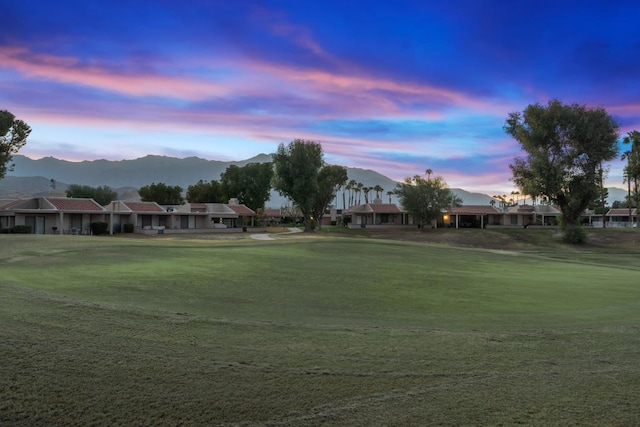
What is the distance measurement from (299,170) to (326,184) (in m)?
18.6

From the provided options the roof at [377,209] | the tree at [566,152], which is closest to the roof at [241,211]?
→ the roof at [377,209]

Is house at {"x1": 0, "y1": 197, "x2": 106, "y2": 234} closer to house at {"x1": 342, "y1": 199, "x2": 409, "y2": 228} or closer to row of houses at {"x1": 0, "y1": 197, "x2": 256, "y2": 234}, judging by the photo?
row of houses at {"x1": 0, "y1": 197, "x2": 256, "y2": 234}

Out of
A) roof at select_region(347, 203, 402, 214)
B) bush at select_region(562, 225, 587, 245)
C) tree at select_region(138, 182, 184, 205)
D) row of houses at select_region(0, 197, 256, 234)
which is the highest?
tree at select_region(138, 182, 184, 205)

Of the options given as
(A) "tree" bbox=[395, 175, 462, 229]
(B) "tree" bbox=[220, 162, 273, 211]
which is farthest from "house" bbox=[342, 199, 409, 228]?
(B) "tree" bbox=[220, 162, 273, 211]

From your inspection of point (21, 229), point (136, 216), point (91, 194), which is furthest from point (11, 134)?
point (91, 194)

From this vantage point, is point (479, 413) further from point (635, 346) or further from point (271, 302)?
point (271, 302)

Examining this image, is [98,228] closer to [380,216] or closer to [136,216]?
[136,216]

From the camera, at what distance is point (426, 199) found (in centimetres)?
7169

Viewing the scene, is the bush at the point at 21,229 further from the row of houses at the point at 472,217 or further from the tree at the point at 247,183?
the tree at the point at 247,183

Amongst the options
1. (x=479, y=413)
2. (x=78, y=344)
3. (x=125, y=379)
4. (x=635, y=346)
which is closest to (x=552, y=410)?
(x=479, y=413)

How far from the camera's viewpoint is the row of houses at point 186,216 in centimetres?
5591

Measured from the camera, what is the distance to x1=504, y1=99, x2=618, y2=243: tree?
56.3m

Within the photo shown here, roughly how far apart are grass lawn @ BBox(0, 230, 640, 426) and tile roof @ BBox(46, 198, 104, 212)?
50635 millimetres

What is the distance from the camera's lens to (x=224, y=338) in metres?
6.75
